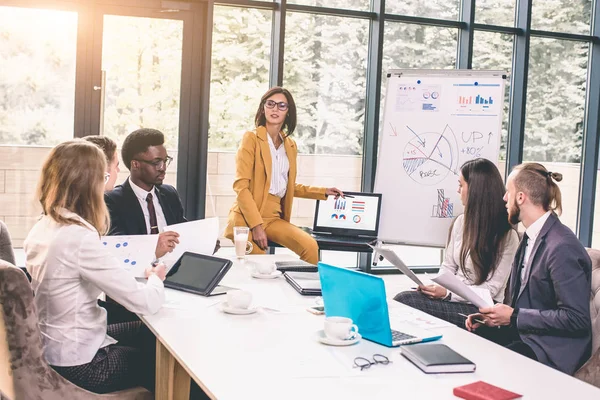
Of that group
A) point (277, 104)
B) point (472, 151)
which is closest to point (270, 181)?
point (277, 104)

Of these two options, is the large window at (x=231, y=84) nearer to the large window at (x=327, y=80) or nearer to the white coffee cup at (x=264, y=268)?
the large window at (x=327, y=80)

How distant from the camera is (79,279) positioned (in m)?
2.01

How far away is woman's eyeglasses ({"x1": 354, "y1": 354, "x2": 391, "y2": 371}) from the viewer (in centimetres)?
166

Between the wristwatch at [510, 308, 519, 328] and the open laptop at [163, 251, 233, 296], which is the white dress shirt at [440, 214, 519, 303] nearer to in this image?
the wristwatch at [510, 308, 519, 328]

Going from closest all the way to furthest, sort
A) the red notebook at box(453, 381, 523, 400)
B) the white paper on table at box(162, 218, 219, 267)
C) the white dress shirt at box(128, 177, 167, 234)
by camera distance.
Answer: the red notebook at box(453, 381, 523, 400) < the white paper on table at box(162, 218, 219, 267) < the white dress shirt at box(128, 177, 167, 234)

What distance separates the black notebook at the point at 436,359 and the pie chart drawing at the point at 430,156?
11.2 feet

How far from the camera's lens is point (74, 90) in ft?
16.1

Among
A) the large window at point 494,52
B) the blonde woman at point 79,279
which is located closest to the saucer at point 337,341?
the blonde woman at point 79,279

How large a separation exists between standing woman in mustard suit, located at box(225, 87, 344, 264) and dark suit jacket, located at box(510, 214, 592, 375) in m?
2.06

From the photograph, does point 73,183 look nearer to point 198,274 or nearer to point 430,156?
point 198,274

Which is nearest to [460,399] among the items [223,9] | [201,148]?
[201,148]

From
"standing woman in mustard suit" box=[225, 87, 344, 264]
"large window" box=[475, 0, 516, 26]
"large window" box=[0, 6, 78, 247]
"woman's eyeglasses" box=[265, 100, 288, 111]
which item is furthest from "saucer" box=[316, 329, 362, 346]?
"large window" box=[475, 0, 516, 26]

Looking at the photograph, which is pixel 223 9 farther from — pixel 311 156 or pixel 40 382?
pixel 40 382

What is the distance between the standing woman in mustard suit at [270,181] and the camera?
4219 mm
